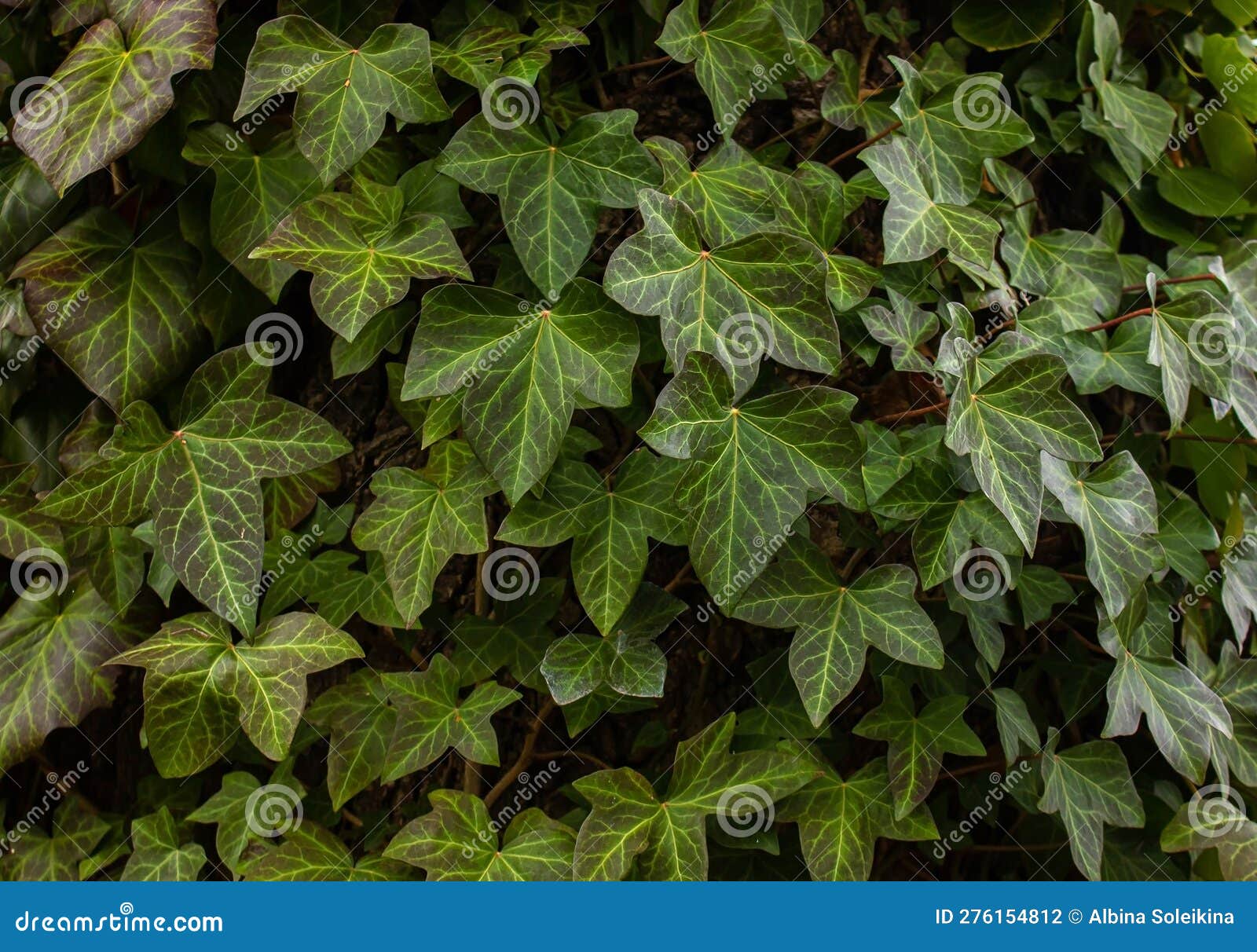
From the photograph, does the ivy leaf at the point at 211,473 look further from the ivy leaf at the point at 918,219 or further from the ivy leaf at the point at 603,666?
the ivy leaf at the point at 918,219

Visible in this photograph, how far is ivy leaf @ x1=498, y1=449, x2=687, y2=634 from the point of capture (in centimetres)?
107

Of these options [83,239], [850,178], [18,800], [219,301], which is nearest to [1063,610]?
[850,178]

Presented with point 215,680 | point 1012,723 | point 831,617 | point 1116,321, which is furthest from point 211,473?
point 1116,321

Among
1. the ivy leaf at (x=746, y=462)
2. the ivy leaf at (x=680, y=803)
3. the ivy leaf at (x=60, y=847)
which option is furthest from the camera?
the ivy leaf at (x=60, y=847)

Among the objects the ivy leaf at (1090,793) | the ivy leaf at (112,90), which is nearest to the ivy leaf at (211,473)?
the ivy leaf at (112,90)

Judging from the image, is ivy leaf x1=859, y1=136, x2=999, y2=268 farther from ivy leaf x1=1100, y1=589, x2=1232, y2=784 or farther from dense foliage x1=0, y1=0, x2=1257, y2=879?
ivy leaf x1=1100, y1=589, x2=1232, y2=784

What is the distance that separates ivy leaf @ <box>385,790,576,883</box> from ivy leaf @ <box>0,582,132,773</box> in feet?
1.38

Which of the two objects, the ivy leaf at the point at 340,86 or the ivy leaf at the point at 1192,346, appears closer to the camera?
the ivy leaf at the point at 340,86

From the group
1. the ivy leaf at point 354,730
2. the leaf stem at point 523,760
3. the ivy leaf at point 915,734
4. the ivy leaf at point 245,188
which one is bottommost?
the ivy leaf at point 915,734

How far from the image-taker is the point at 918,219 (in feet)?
3.74

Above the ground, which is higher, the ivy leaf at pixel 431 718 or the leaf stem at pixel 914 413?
the leaf stem at pixel 914 413

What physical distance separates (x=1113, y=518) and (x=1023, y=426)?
0.18m

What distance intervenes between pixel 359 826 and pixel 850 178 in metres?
0.98

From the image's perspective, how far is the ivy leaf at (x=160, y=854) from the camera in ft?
4.02
